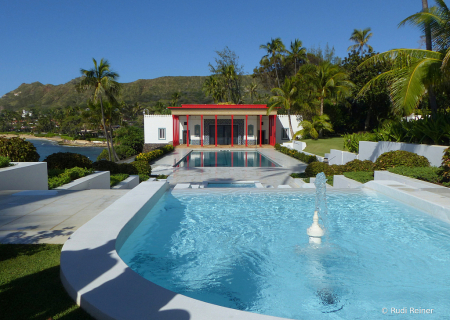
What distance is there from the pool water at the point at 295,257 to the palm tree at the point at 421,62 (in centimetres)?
453

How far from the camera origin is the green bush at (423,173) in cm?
891

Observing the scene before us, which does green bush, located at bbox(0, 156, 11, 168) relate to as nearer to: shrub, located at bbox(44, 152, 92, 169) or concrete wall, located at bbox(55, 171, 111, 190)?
concrete wall, located at bbox(55, 171, 111, 190)

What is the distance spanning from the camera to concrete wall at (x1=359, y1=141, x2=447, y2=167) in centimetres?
1016

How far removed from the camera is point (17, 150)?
9.23 m

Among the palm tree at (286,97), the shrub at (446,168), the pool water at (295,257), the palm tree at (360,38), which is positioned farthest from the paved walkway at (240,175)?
the palm tree at (360,38)

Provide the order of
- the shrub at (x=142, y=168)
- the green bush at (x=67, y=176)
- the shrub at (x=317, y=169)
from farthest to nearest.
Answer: the shrub at (x=142, y=168) < the shrub at (x=317, y=169) < the green bush at (x=67, y=176)

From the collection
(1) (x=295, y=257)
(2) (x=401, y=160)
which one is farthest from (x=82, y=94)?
(1) (x=295, y=257)

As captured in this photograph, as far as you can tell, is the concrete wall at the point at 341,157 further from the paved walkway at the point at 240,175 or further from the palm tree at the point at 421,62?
the palm tree at the point at 421,62

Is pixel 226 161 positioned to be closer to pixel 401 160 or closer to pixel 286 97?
pixel 286 97

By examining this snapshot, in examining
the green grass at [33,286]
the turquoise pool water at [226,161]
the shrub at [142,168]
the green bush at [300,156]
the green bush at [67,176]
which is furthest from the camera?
the turquoise pool water at [226,161]

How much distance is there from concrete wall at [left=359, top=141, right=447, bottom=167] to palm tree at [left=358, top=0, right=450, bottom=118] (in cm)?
129

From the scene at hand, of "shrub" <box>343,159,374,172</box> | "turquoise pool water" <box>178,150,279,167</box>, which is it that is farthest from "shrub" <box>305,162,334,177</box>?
"turquoise pool water" <box>178,150,279,167</box>

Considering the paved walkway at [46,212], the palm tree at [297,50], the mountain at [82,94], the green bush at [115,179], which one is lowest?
the green bush at [115,179]

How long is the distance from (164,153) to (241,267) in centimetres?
2198
